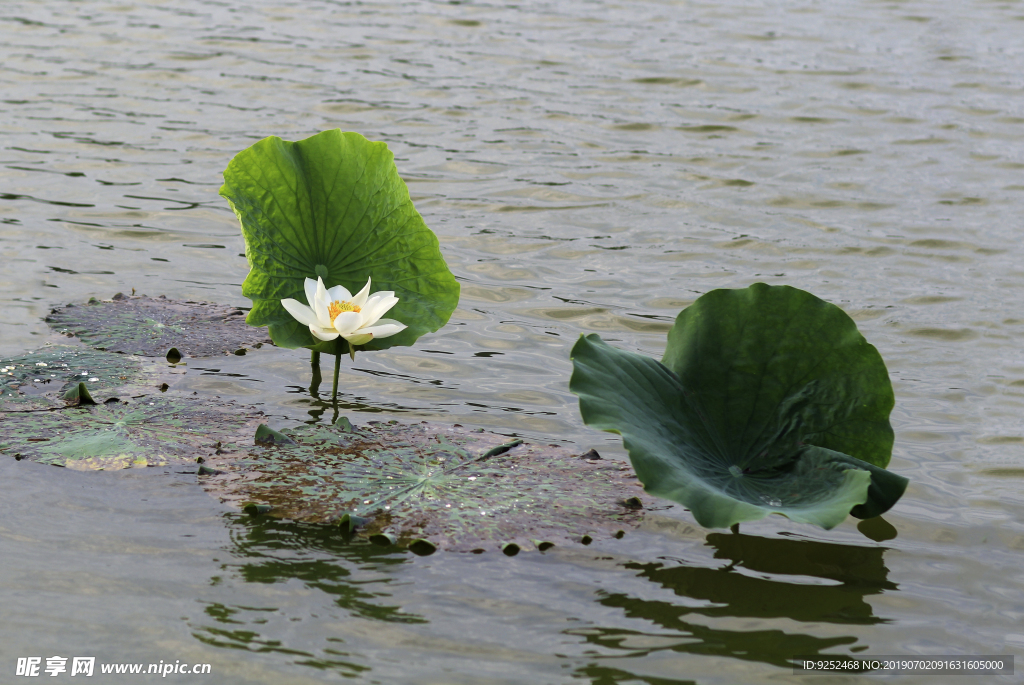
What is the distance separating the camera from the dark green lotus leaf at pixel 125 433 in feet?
7.78

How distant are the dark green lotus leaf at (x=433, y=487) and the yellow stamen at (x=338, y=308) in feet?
0.98

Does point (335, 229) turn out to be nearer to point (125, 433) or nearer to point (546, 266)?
point (125, 433)

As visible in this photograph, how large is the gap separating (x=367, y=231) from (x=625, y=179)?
2.88 m

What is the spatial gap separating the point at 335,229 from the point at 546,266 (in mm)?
1659

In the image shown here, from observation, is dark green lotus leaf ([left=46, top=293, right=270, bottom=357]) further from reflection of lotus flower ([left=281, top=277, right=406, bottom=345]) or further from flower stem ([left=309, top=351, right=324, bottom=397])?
reflection of lotus flower ([left=281, top=277, right=406, bottom=345])

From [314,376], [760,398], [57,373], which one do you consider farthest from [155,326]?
[760,398]

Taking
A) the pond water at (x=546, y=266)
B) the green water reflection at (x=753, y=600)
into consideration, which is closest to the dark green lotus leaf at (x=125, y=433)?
the pond water at (x=546, y=266)

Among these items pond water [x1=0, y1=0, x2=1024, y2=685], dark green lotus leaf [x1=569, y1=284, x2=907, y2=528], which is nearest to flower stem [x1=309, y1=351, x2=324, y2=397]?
pond water [x1=0, y1=0, x2=1024, y2=685]

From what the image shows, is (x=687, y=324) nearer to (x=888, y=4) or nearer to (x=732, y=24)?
(x=732, y=24)

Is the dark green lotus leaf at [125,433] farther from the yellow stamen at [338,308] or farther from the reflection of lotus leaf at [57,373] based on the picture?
the yellow stamen at [338,308]

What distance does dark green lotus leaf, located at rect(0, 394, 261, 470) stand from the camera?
93.4 inches

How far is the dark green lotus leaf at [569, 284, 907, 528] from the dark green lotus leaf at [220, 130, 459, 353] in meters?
0.70

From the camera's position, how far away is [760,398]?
7.58 feet

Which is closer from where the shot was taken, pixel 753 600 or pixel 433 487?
pixel 753 600
